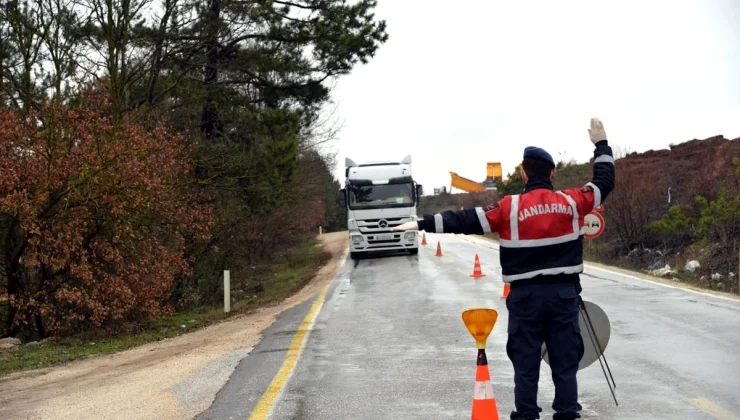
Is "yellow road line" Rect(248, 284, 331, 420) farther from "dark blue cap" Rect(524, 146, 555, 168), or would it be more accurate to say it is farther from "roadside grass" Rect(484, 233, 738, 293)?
"roadside grass" Rect(484, 233, 738, 293)

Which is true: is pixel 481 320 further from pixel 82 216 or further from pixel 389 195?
pixel 389 195

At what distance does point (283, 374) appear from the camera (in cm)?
932

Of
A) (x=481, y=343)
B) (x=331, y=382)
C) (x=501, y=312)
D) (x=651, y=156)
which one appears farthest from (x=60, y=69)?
(x=651, y=156)

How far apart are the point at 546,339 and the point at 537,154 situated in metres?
1.21

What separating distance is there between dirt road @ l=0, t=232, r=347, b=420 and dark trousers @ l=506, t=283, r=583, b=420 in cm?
315

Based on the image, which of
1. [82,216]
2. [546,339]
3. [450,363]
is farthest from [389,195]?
[546,339]

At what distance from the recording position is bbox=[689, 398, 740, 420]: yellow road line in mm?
6706

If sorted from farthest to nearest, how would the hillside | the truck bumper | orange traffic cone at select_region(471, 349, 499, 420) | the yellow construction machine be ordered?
the yellow construction machine
the truck bumper
the hillside
orange traffic cone at select_region(471, 349, 499, 420)

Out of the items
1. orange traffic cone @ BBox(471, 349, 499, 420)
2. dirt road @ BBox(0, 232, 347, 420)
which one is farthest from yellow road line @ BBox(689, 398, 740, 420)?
dirt road @ BBox(0, 232, 347, 420)

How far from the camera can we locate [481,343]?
5758mm

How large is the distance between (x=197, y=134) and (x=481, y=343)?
21.4 m

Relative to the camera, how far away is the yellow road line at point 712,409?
6706 mm

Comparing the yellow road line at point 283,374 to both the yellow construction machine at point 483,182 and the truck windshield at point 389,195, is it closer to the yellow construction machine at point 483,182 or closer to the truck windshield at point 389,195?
the truck windshield at point 389,195

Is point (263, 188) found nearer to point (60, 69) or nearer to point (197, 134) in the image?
point (197, 134)
